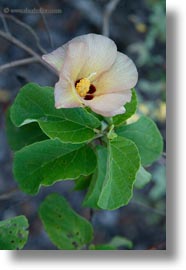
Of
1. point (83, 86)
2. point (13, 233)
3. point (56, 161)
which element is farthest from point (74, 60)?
point (13, 233)

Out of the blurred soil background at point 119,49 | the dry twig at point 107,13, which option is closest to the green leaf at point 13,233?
the blurred soil background at point 119,49

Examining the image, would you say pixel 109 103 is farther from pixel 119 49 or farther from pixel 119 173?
pixel 119 49

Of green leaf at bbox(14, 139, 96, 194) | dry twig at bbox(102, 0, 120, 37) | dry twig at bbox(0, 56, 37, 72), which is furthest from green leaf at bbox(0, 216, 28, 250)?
dry twig at bbox(102, 0, 120, 37)

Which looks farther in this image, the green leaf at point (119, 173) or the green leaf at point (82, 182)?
the green leaf at point (82, 182)

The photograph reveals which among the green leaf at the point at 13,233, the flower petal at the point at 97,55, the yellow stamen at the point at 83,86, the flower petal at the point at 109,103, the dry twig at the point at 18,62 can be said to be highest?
the flower petal at the point at 97,55

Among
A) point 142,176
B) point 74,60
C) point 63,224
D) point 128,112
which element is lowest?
point 63,224

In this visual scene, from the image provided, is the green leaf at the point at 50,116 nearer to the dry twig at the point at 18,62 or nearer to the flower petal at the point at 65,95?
the flower petal at the point at 65,95

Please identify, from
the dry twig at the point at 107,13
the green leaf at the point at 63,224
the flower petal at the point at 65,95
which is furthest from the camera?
the dry twig at the point at 107,13

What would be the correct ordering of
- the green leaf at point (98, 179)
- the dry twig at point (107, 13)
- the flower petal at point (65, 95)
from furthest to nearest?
1. the dry twig at point (107, 13)
2. the green leaf at point (98, 179)
3. the flower petal at point (65, 95)

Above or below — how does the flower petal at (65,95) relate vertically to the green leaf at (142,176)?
above
